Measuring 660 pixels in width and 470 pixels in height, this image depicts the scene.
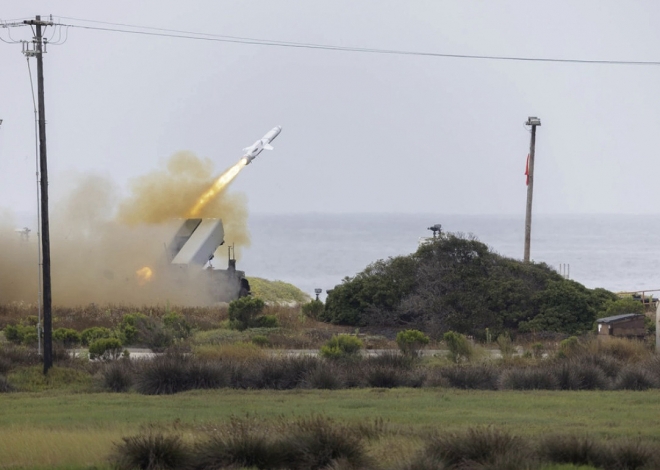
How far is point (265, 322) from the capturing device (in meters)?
32.2

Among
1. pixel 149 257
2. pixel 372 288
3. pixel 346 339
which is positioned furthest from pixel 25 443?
pixel 149 257

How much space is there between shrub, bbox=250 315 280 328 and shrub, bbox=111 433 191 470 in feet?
68.2

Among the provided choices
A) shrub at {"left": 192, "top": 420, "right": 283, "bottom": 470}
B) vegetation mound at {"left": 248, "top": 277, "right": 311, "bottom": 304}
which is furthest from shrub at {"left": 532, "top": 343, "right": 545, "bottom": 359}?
vegetation mound at {"left": 248, "top": 277, "right": 311, "bottom": 304}

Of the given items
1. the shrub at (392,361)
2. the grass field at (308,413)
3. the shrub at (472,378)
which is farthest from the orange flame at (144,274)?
the shrub at (472,378)

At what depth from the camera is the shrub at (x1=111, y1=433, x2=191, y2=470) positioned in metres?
11.0

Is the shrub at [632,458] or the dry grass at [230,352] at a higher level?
the shrub at [632,458]

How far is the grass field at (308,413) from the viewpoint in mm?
12000

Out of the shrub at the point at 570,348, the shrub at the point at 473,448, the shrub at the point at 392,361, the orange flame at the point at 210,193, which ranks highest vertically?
the orange flame at the point at 210,193

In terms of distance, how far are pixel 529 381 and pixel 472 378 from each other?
1.07m

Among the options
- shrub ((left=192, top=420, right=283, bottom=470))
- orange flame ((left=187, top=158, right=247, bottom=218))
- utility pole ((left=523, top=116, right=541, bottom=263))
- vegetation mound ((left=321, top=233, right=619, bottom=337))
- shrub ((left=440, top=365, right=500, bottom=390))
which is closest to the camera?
shrub ((left=192, top=420, right=283, bottom=470))

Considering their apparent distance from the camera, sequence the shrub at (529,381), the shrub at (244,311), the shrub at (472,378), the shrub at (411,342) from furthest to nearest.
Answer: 1. the shrub at (244,311)
2. the shrub at (411,342)
3. the shrub at (472,378)
4. the shrub at (529,381)

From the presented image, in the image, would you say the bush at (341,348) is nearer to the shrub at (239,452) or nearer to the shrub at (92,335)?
the shrub at (92,335)

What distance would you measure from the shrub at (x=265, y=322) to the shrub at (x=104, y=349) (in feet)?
28.4

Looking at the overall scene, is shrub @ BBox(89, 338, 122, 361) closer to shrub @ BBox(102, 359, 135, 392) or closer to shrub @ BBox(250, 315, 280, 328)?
shrub @ BBox(102, 359, 135, 392)
